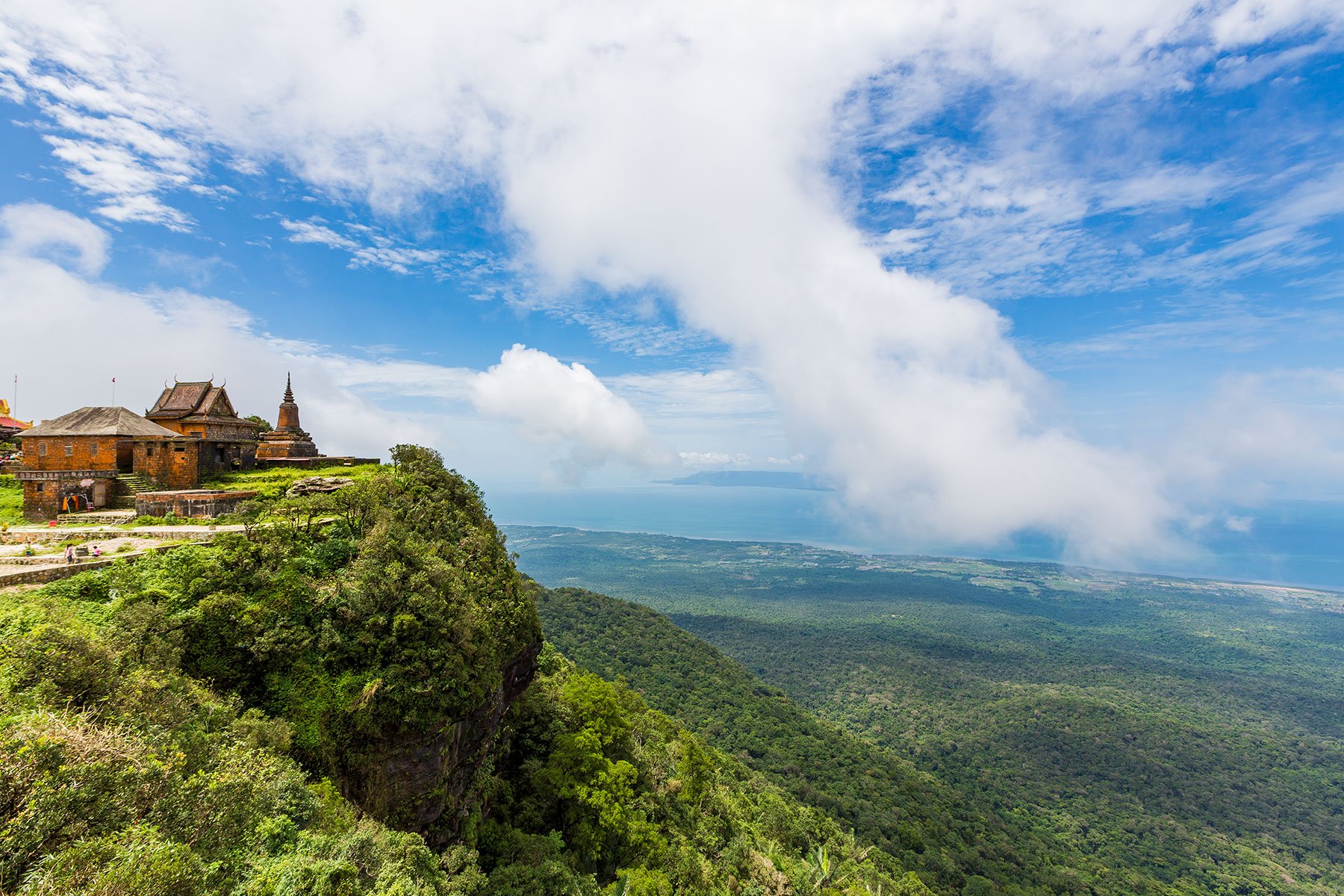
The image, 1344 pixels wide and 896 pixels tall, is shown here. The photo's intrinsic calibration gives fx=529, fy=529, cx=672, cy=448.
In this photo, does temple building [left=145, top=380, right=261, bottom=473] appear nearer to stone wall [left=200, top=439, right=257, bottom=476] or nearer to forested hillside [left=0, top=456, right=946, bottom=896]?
stone wall [left=200, top=439, right=257, bottom=476]

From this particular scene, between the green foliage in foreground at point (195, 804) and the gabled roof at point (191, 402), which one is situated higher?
the gabled roof at point (191, 402)

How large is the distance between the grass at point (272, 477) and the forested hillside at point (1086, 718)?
149 ft

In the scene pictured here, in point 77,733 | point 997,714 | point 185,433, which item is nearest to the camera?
point 77,733

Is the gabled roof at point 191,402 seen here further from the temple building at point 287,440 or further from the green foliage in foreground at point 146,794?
the green foliage in foreground at point 146,794

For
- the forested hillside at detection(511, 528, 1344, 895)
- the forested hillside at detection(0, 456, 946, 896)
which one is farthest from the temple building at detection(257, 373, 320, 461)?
the forested hillside at detection(511, 528, 1344, 895)

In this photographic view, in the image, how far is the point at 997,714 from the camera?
83.7 m

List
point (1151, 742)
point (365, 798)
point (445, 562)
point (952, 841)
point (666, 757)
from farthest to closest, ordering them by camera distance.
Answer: point (1151, 742), point (952, 841), point (666, 757), point (445, 562), point (365, 798)

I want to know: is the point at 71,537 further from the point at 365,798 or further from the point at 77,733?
the point at 77,733

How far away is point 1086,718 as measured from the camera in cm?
8131

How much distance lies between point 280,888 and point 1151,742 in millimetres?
108825

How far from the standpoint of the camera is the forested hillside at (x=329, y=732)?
6762mm

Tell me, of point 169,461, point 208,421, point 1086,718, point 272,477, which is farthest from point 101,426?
point 1086,718

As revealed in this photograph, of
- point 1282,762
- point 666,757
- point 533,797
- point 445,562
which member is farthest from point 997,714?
point 445,562

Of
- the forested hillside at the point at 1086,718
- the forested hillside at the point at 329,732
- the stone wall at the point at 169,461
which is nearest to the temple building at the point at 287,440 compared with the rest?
the stone wall at the point at 169,461
